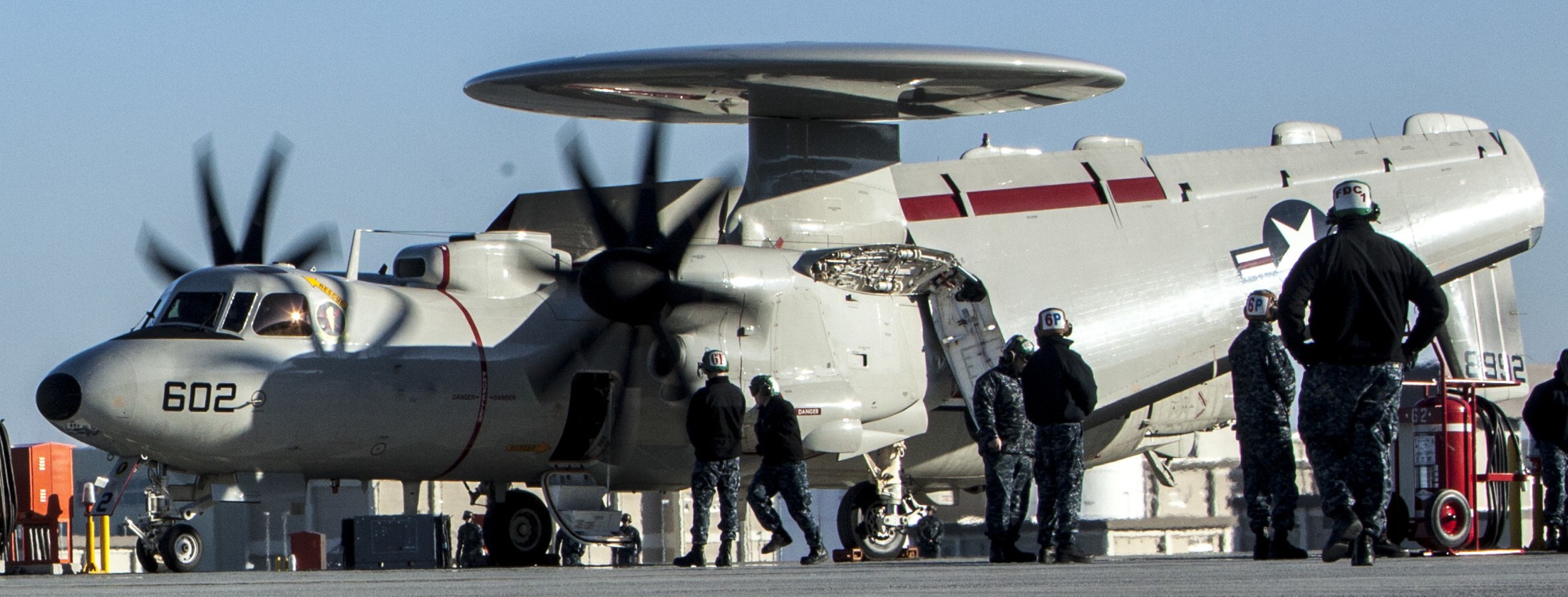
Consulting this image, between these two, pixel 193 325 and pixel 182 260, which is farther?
pixel 182 260

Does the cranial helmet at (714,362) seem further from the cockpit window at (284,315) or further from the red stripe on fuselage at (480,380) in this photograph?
the cockpit window at (284,315)

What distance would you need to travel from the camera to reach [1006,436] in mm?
15586

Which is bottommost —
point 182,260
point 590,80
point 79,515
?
point 79,515

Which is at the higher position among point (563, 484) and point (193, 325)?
point (193, 325)

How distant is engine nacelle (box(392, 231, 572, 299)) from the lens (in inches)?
754

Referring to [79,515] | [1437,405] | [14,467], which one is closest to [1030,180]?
[1437,405]

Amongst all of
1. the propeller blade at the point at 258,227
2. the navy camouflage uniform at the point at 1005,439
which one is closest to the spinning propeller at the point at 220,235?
the propeller blade at the point at 258,227

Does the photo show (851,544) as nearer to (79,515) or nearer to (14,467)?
(14,467)

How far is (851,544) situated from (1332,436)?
9.84 m

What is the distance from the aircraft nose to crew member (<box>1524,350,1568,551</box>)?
40.4ft

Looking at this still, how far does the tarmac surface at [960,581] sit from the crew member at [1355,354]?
41 centimetres

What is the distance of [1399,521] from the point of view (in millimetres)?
14406

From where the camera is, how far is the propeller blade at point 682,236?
1797 centimetres

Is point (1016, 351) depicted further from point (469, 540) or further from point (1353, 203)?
point (469, 540)
